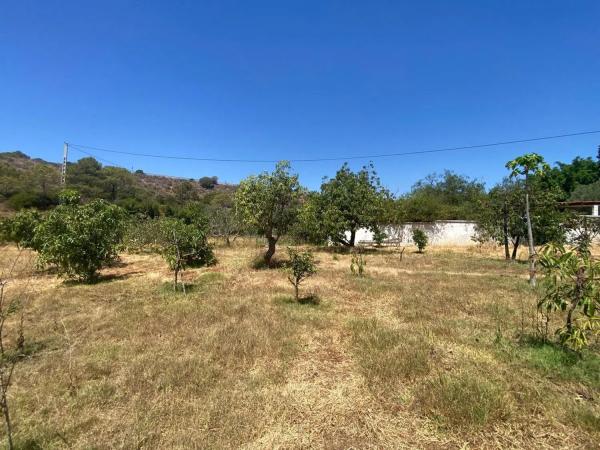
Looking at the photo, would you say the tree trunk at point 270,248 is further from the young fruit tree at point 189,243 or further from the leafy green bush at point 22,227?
the leafy green bush at point 22,227

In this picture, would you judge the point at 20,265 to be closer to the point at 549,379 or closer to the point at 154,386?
the point at 154,386

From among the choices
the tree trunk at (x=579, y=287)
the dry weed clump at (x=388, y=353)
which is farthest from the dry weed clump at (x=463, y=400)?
the tree trunk at (x=579, y=287)

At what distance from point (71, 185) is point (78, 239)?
4649 cm

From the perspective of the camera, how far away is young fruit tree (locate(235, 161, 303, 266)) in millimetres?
11992

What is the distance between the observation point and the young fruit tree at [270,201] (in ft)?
39.3

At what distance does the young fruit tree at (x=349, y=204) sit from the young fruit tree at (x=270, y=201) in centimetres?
573

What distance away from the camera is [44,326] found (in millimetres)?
6082

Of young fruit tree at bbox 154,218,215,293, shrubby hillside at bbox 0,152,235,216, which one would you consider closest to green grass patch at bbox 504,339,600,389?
young fruit tree at bbox 154,218,215,293

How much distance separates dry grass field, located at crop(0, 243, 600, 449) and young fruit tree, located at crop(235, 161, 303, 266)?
493 cm

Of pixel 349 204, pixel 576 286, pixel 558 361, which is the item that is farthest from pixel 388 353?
pixel 349 204

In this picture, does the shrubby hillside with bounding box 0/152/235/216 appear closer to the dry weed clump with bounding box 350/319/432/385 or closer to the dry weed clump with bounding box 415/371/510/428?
the dry weed clump with bounding box 350/319/432/385

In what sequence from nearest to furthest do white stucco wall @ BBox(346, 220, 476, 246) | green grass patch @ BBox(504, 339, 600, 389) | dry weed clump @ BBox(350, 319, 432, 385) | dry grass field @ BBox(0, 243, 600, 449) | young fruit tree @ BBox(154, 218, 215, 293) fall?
1. dry grass field @ BBox(0, 243, 600, 449)
2. green grass patch @ BBox(504, 339, 600, 389)
3. dry weed clump @ BBox(350, 319, 432, 385)
4. young fruit tree @ BBox(154, 218, 215, 293)
5. white stucco wall @ BBox(346, 220, 476, 246)

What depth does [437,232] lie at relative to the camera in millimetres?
24656

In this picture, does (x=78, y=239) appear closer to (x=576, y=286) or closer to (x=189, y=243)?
(x=189, y=243)
